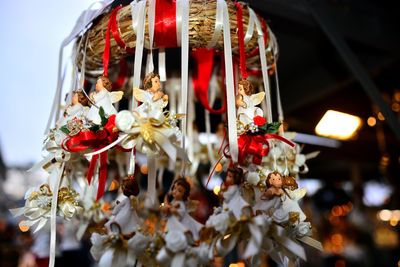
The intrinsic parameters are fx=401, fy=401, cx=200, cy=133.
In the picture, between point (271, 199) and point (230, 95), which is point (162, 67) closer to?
point (230, 95)

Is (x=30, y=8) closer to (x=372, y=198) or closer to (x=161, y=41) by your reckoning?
(x=161, y=41)

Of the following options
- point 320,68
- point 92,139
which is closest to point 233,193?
point 92,139

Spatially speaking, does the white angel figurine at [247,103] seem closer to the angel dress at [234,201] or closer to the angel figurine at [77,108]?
the angel dress at [234,201]

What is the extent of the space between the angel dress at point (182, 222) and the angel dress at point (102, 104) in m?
0.28

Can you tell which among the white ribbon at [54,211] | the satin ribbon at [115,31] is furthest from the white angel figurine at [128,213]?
the satin ribbon at [115,31]

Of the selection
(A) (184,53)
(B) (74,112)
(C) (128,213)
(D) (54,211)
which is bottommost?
(D) (54,211)

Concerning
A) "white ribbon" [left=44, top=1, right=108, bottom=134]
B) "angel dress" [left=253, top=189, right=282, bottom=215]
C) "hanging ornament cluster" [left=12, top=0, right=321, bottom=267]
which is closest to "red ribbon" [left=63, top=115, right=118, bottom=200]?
"hanging ornament cluster" [left=12, top=0, right=321, bottom=267]

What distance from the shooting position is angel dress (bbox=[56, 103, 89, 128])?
94 centimetres

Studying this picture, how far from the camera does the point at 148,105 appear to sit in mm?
809

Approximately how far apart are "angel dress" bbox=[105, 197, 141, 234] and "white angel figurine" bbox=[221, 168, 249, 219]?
6.8 inches

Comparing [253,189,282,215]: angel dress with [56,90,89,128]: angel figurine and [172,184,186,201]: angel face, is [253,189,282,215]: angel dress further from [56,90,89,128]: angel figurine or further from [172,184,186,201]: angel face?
[56,90,89,128]: angel figurine

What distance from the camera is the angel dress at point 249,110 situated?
0.88m

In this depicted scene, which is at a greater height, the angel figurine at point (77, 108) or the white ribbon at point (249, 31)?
the white ribbon at point (249, 31)

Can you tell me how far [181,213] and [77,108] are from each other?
1.29ft
